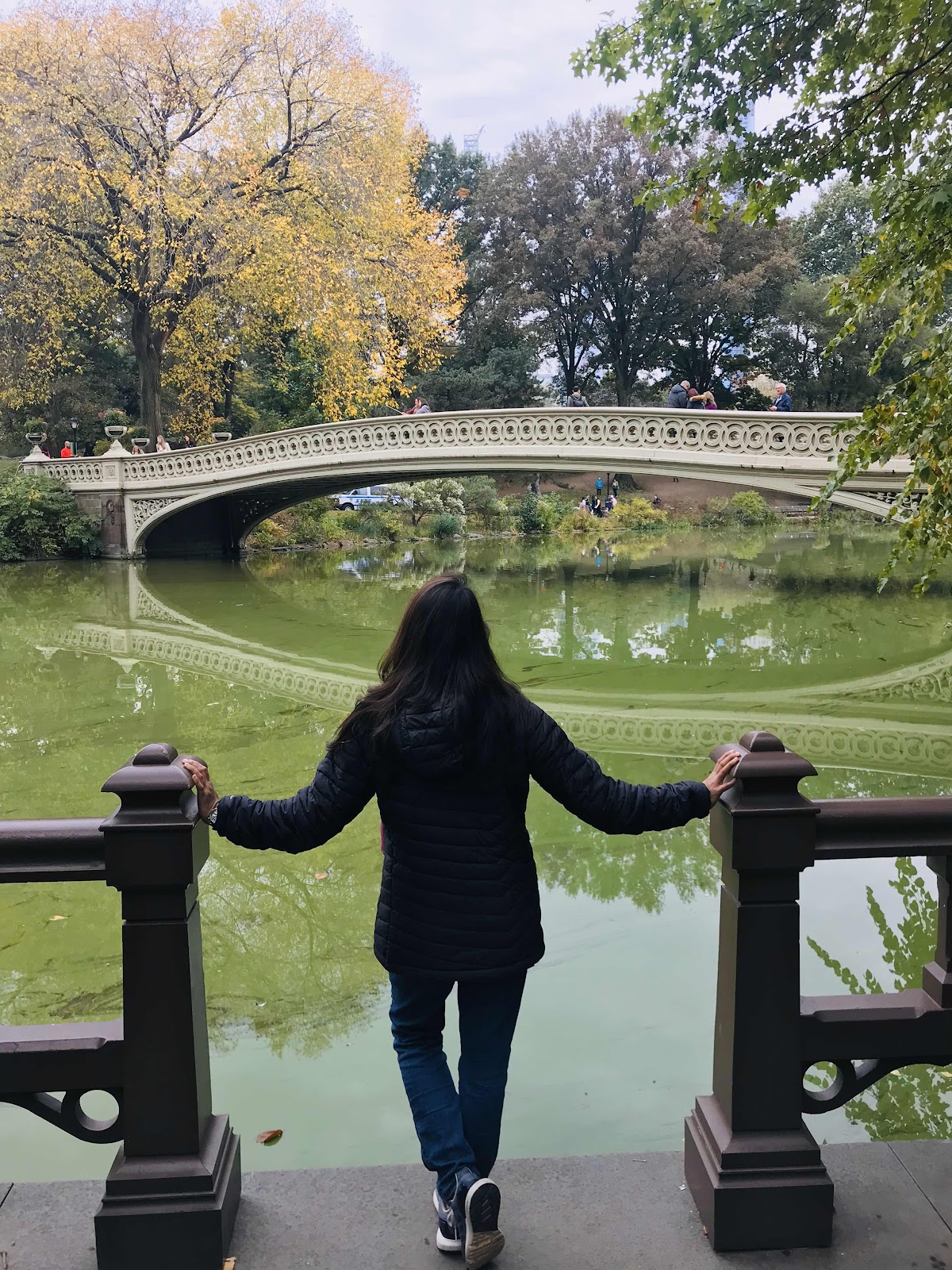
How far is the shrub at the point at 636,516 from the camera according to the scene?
29531 mm

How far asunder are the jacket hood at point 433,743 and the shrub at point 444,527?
24.1 meters

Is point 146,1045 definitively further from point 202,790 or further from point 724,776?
point 724,776

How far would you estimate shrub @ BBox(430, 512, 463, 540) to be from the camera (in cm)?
2572

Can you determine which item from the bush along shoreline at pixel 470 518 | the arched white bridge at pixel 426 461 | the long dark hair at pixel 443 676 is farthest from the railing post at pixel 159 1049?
the bush along shoreline at pixel 470 518

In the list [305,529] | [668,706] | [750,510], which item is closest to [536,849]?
[668,706]

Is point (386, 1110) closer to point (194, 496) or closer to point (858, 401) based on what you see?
point (194, 496)

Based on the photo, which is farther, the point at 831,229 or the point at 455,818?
the point at 831,229

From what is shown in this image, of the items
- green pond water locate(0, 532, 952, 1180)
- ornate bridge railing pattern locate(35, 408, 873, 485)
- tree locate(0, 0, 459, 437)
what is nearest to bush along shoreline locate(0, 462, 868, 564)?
ornate bridge railing pattern locate(35, 408, 873, 485)

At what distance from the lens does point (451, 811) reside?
1.83 metres

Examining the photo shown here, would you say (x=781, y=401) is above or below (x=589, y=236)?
below

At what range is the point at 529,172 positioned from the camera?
33.7m

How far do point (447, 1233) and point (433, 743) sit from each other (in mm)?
875

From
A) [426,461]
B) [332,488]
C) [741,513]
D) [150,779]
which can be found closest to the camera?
[150,779]

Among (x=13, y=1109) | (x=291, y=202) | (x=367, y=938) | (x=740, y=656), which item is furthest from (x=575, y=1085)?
(x=291, y=202)
